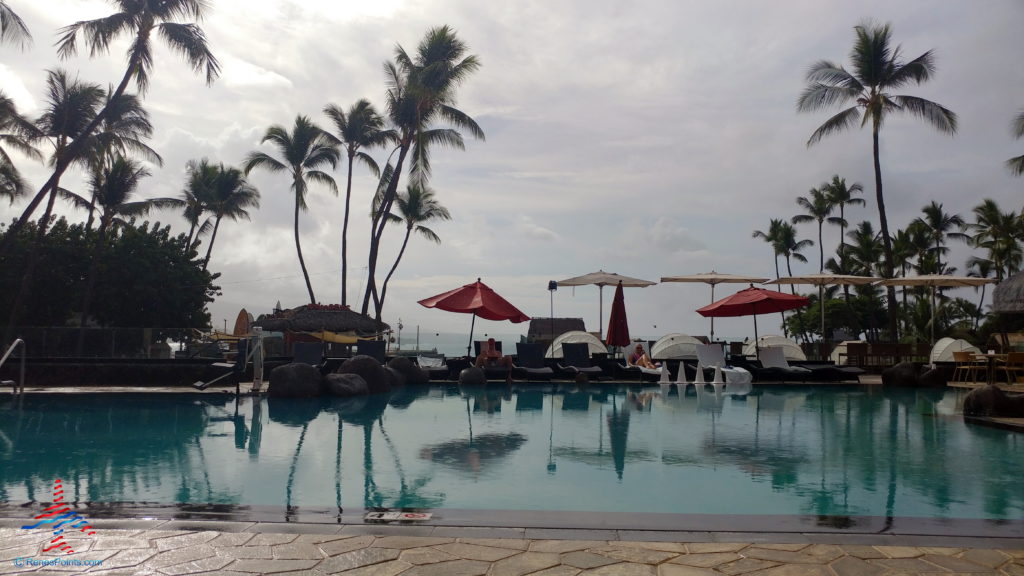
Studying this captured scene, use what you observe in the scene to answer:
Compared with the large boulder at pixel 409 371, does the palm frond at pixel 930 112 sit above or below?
above

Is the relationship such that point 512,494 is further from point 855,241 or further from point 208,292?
point 855,241

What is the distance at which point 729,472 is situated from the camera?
654 cm

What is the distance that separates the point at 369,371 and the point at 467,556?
10.3 meters

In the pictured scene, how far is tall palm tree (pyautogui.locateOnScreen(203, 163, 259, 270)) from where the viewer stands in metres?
37.8

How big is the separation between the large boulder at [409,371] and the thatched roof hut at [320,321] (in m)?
7.68

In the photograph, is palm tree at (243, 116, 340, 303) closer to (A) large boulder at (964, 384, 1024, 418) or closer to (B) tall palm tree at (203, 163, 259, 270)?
(B) tall palm tree at (203, 163, 259, 270)

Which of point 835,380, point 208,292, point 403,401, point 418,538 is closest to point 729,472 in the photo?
point 418,538

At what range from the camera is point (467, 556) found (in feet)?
12.2

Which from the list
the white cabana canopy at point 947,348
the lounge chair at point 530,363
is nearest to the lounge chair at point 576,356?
the lounge chair at point 530,363

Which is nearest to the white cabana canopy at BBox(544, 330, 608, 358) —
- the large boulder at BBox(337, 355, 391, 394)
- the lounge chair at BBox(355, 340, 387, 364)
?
the lounge chair at BBox(355, 340, 387, 364)

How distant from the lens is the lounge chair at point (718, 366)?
54.5 ft

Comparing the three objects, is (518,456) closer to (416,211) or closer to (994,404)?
(994,404)

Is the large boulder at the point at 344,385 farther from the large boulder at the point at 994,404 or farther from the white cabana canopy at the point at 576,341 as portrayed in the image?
the large boulder at the point at 994,404

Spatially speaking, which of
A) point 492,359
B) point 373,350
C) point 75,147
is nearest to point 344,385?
point 373,350
